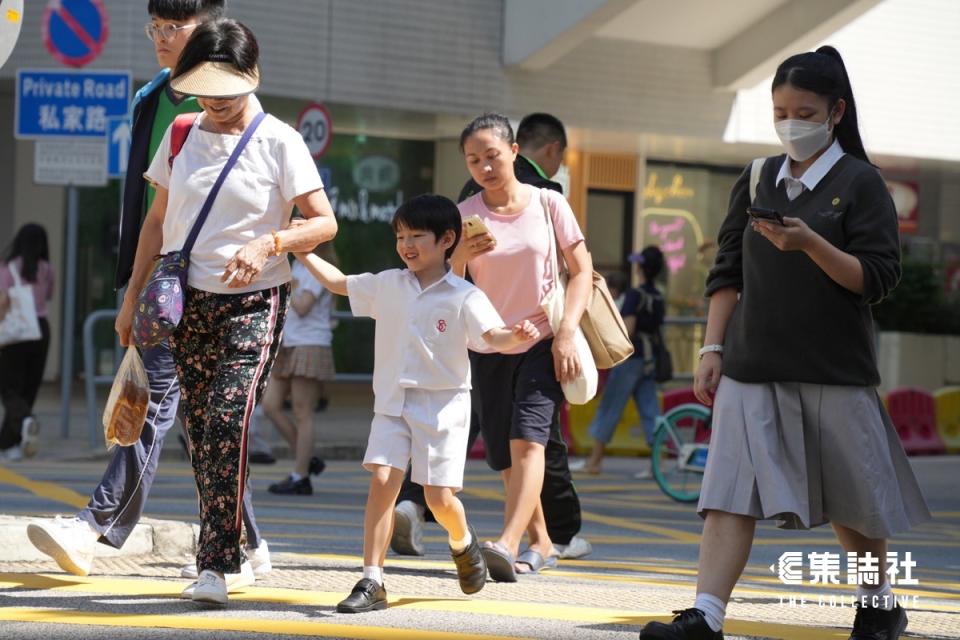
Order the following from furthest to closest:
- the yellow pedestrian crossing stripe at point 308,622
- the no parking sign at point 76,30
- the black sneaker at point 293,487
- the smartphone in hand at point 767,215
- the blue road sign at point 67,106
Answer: the no parking sign at point 76,30
the blue road sign at point 67,106
the black sneaker at point 293,487
the yellow pedestrian crossing stripe at point 308,622
the smartphone in hand at point 767,215

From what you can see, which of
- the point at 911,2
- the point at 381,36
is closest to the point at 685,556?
the point at 381,36

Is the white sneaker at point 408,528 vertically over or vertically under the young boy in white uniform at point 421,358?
under

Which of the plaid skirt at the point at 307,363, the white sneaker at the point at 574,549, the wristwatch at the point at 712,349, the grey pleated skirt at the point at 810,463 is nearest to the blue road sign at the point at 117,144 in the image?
the plaid skirt at the point at 307,363

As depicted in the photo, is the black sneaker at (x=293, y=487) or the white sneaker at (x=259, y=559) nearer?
the white sneaker at (x=259, y=559)

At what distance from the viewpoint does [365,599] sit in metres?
5.87

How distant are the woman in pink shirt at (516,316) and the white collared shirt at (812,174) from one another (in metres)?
1.83

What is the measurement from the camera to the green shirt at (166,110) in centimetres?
651

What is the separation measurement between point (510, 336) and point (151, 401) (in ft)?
4.44

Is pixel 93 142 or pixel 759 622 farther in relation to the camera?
pixel 93 142

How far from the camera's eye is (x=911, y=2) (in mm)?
24625

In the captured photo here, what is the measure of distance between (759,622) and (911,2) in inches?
787

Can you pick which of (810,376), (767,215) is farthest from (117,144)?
(767,215)

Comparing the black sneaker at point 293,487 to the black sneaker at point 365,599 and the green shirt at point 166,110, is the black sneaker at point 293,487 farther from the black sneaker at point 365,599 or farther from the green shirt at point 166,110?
the black sneaker at point 365,599

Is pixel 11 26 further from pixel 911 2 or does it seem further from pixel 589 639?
pixel 911 2
